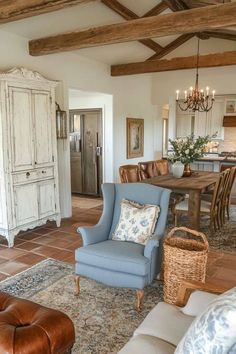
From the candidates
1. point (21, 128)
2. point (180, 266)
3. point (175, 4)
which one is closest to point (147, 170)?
point (21, 128)

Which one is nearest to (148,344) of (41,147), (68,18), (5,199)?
(5,199)

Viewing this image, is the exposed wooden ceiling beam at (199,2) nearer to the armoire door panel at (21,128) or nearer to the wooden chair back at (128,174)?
the wooden chair back at (128,174)

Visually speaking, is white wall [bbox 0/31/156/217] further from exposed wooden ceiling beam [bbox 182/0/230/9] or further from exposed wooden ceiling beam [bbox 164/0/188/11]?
exposed wooden ceiling beam [bbox 182/0/230/9]

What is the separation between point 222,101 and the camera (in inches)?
303

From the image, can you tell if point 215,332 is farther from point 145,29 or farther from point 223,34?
point 223,34

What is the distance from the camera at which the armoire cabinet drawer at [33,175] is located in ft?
14.0

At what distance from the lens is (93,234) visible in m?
3.03

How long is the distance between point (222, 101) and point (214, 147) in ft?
3.81

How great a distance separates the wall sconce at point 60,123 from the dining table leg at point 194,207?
2303mm

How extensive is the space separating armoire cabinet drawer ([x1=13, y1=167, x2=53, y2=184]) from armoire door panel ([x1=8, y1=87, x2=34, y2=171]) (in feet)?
0.30

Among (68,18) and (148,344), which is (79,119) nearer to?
(68,18)

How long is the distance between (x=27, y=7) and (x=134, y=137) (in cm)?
484

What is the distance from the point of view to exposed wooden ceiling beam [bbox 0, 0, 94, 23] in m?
2.84

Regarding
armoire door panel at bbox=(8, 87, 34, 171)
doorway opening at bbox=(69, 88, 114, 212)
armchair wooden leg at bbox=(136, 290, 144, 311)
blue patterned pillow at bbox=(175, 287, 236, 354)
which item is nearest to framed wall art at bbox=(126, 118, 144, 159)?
doorway opening at bbox=(69, 88, 114, 212)
